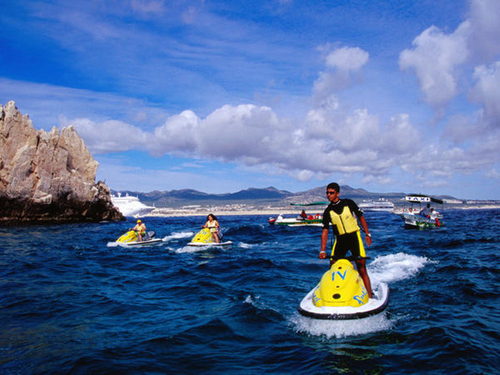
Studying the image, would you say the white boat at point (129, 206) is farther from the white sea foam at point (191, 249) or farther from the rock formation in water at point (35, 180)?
the white sea foam at point (191, 249)

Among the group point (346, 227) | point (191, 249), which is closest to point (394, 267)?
point (346, 227)

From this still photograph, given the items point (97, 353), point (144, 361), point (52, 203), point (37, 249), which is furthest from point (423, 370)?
point (52, 203)

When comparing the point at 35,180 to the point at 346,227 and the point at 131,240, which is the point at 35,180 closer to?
the point at 131,240

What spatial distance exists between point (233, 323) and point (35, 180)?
4634 cm

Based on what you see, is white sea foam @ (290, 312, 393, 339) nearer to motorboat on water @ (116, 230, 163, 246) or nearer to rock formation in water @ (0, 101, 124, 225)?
motorboat on water @ (116, 230, 163, 246)

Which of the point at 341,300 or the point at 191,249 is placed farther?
the point at 191,249

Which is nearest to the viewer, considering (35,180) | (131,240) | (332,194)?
(332,194)

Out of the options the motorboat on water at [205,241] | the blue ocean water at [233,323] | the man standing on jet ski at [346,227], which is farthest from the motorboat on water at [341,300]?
the motorboat on water at [205,241]

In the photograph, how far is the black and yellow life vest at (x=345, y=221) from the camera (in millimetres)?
8992

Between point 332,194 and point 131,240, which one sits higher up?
point 332,194

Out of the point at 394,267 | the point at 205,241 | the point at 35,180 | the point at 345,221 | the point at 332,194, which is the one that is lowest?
the point at 394,267

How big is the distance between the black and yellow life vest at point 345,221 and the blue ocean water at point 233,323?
6.75ft

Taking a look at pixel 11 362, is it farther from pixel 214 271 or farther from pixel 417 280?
pixel 417 280

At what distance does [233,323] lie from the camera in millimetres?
8594
